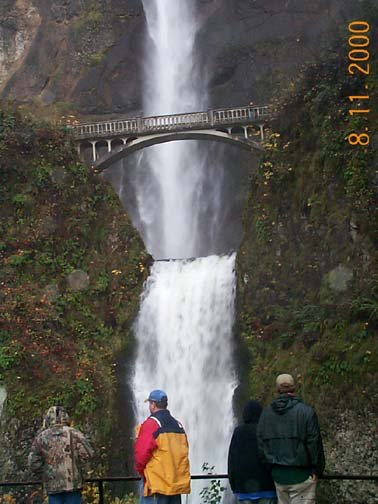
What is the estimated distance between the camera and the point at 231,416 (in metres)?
16.8

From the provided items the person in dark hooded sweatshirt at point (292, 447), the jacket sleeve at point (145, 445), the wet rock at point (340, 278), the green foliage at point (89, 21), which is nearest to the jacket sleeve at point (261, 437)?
the person in dark hooded sweatshirt at point (292, 447)

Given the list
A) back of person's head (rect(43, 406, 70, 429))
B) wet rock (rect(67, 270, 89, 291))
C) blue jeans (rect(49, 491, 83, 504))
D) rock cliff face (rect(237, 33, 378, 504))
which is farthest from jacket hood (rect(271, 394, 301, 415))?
wet rock (rect(67, 270, 89, 291))

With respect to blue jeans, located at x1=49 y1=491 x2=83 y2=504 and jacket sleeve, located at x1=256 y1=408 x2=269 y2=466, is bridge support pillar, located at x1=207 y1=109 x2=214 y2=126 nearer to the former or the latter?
blue jeans, located at x1=49 y1=491 x2=83 y2=504

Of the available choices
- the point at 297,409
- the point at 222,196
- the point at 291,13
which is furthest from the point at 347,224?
the point at 291,13

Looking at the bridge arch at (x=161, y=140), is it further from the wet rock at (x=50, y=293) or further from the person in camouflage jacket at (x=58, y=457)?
the person in camouflage jacket at (x=58, y=457)

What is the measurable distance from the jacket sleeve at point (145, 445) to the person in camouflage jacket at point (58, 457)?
0.89 metres

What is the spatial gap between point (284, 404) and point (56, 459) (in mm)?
2562

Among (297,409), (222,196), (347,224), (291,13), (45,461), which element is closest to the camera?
(297,409)

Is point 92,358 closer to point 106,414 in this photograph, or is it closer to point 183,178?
point 106,414

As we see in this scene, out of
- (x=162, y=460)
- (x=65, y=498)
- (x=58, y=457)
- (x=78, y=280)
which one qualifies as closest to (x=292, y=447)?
(x=162, y=460)

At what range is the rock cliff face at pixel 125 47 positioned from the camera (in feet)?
103

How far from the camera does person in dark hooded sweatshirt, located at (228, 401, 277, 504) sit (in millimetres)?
6531

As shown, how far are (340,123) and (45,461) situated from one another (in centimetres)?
1407

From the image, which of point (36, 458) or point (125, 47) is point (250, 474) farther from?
point (125, 47)
